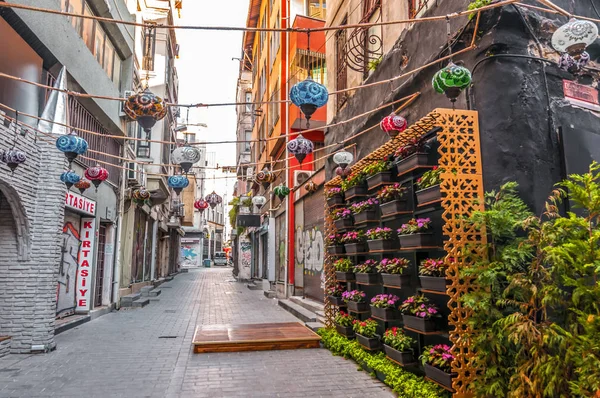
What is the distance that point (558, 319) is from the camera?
4.04m

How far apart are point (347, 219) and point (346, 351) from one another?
243 centimetres

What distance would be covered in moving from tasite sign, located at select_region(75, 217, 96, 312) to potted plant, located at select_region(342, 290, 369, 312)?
8.09 meters

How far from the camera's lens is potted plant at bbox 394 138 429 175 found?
216 inches

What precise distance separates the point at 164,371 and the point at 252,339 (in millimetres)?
1914

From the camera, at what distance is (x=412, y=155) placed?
18.3 ft

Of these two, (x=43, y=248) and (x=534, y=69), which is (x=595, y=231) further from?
(x=43, y=248)

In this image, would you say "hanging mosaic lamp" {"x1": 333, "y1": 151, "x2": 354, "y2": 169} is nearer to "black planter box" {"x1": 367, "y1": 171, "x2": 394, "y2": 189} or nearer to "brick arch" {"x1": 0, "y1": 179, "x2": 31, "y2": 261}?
"black planter box" {"x1": 367, "y1": 171, "x2": 394, "y2": 189}

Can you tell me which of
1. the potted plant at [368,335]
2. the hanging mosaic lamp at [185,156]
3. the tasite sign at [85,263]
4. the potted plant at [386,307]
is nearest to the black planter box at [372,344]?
the potted plant at [368,335]

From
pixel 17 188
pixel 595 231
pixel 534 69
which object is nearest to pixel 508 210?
pixel 595 231

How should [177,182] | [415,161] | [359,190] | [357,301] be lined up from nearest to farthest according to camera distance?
[415,161] < [357,301] < [359,190] < [177,182]

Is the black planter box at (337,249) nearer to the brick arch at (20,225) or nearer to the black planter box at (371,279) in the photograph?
the black planter box at (371,279)

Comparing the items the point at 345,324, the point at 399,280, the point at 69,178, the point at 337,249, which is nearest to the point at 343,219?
the point at 337,249

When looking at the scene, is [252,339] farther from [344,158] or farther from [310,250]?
[310,250]

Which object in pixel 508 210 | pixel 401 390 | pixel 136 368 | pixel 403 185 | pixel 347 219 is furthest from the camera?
pixel 347 219
